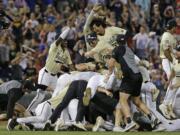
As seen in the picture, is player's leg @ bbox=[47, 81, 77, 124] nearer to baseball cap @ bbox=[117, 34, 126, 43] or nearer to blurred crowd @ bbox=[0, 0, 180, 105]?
baseball cap @ bbox=[117, 34, 126, 43]

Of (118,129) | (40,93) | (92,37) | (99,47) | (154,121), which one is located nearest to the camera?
(118,129)

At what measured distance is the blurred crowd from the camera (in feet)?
76.3

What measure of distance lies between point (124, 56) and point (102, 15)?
3.17 m

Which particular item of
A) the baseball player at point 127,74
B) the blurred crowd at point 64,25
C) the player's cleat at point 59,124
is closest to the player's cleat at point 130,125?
the baseball player at point 127,74

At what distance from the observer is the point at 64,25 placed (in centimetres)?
2577

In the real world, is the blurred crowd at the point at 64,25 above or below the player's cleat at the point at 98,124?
above

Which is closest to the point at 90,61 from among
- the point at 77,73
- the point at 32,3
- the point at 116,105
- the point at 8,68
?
the point at 77,73

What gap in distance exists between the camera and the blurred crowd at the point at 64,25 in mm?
23250

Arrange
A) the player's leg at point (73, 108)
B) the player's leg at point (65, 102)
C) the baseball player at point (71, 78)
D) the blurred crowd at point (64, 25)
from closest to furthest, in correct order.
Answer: the player's leg at point (65, 102) < the player's leg at point (73, 108) < the baseball player at point (71, 78) < the blurred crowd at point (64, 25)

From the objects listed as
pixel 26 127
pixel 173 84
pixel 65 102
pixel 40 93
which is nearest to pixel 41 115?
pixel 26 127

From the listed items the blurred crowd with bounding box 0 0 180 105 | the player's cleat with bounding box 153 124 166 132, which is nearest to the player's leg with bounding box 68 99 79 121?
the player's cleat with bounding box 153 124 166 132

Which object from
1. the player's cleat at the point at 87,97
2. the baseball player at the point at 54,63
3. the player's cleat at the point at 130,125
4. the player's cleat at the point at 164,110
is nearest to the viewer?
the player's cleat at the point at 130,125

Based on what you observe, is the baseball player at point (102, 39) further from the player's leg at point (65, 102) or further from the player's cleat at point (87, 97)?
the player's cleat at point (87, 97)

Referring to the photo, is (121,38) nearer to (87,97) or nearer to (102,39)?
(87,97)
